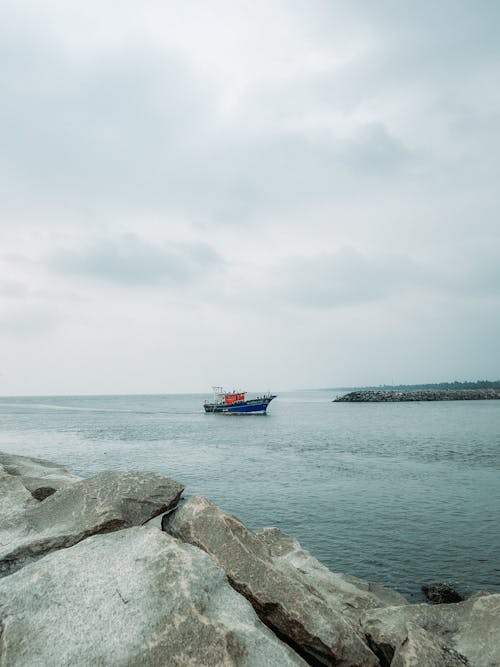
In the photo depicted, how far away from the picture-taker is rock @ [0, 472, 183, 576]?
27.0 ft

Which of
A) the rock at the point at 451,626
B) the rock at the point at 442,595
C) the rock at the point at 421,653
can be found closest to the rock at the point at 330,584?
the rock at the point at 451,626

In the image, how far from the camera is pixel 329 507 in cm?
2314

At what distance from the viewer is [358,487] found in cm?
2783

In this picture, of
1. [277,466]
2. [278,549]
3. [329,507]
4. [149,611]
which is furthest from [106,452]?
[149,611]

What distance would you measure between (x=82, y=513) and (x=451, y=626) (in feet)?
23.0

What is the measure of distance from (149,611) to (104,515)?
335 centimetres

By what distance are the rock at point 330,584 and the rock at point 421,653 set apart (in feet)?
7.66

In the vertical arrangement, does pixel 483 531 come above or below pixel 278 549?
below

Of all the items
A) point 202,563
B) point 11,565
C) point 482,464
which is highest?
point 202,563

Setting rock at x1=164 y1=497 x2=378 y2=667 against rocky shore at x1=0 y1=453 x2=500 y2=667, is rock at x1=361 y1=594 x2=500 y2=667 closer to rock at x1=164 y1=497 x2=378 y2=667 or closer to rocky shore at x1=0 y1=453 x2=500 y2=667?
rocky shore at x1=0 y1=453 x2=500 y2=667

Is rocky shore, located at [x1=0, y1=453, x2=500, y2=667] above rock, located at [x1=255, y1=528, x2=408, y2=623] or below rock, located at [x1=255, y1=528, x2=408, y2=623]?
above

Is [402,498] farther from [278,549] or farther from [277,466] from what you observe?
[278,549]

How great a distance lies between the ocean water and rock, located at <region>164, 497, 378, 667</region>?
7.93m

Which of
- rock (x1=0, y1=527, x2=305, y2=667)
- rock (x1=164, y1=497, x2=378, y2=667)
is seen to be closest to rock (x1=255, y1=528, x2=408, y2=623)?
rock (x1=164, y1=497, x2=378, y2=667)
